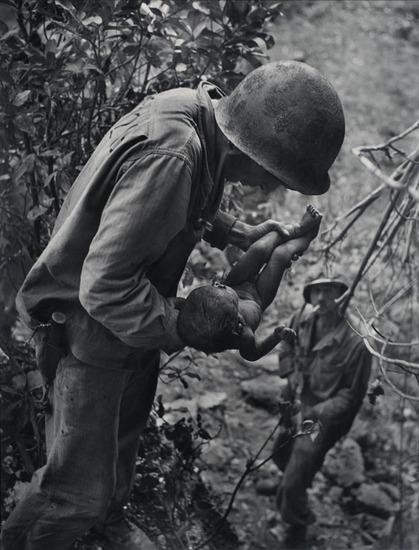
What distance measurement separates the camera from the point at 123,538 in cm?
374

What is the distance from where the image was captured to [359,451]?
18.4 feet

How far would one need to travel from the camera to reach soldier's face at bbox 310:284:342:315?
448cm

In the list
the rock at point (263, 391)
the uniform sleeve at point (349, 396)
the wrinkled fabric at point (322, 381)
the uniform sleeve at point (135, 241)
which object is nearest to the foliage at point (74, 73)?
the uniform sleeve at point (135, 241)

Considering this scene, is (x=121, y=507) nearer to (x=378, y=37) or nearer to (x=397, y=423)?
(x=397, y=423)

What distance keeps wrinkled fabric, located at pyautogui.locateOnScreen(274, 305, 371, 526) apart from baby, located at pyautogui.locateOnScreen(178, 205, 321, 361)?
126cm

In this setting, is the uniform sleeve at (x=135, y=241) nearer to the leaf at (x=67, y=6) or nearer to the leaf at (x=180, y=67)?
the leaf at (x=67, y=6)

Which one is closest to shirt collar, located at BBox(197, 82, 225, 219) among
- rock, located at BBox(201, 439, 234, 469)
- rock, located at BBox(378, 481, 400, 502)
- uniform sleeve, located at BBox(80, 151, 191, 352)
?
uniform sleeve, located at BBox(80, 151, 191, 352)

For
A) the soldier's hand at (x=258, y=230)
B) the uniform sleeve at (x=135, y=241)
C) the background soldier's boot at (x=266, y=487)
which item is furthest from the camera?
the background soldier's boot at (x=266, y=487)

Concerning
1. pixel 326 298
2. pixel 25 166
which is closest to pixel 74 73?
pixel 25 166

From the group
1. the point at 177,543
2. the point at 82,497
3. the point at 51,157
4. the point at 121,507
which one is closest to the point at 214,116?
the point at 51,157

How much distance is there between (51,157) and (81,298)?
1.31 metres

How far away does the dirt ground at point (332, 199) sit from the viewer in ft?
16.5

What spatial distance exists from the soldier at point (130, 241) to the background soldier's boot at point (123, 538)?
1.75ft

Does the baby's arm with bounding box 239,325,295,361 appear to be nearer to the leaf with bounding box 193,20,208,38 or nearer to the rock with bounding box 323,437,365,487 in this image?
the leaf with bounding box 193,20,208,38
